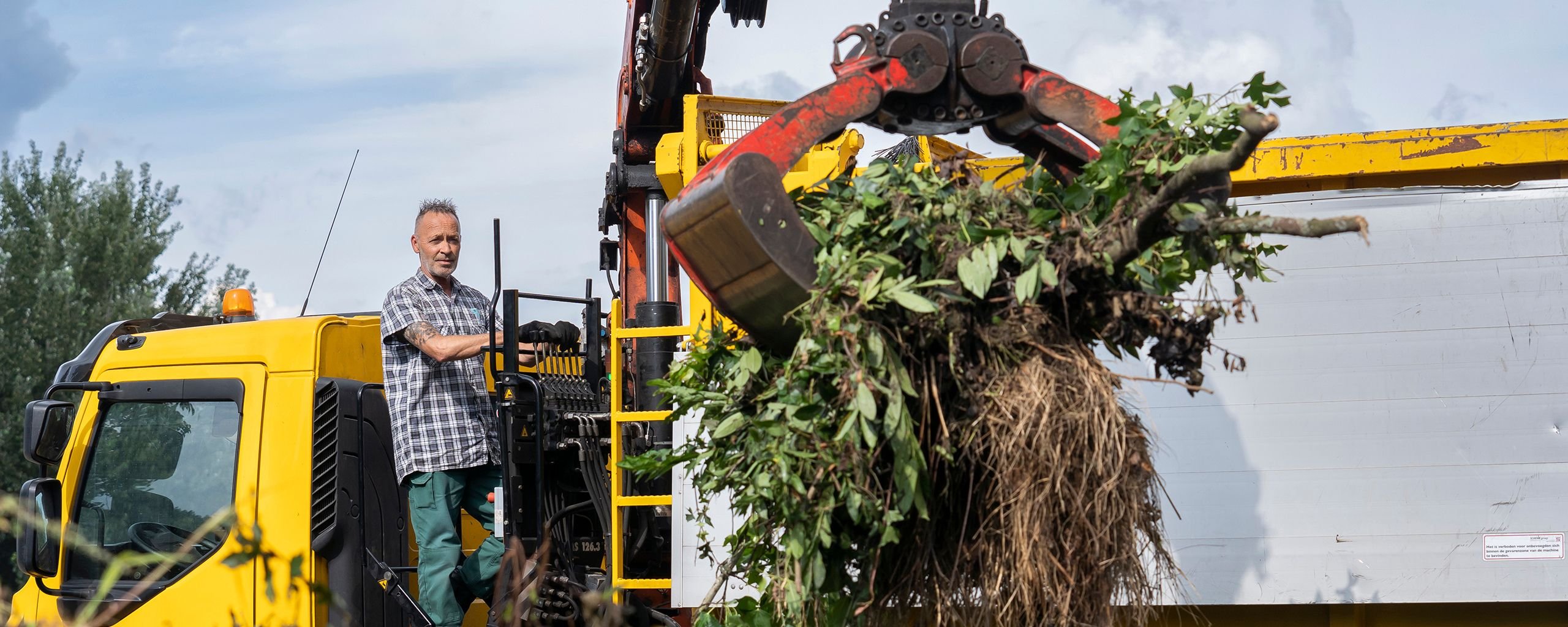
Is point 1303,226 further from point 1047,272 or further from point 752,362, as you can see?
point 752,362

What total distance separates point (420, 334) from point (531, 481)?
25.5 inches

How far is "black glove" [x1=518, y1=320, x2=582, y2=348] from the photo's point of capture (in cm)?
475

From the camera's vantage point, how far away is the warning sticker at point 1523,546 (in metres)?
3.81

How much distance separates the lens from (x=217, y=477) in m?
4.47

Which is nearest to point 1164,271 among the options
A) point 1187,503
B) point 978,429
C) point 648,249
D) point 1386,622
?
point 978,429

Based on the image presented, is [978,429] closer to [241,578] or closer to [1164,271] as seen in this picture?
[1164,271]

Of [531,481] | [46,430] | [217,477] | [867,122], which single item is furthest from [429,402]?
[867,122]

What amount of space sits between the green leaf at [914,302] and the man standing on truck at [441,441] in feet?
8.36

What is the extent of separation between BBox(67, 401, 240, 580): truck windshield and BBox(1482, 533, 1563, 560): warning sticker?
3.98 meters

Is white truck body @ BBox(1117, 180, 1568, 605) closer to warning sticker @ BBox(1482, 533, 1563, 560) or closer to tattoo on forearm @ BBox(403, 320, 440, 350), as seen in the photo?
warning sticker @ BBox(1482, 533, 1563, 560)

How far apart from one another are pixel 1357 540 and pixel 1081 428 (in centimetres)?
196

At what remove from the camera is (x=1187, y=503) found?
4090mm

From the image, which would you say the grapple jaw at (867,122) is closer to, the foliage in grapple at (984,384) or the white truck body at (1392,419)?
the foliage in grapple at (984,384)

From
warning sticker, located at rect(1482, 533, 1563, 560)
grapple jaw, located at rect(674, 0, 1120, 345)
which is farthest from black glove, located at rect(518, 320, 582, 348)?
warning sticker, located at rect(1482, 533, 1563, 560)
